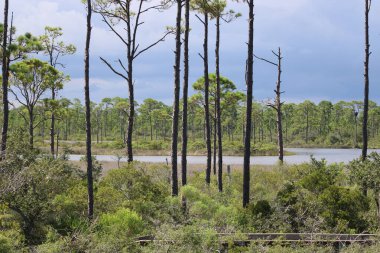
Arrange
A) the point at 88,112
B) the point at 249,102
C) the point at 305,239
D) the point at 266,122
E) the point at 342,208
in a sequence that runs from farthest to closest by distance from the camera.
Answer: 1. the point at 266,122
2. the point at 249,102
3. the point at 88,112
4. the point at 342,208
5. the point at 305,239

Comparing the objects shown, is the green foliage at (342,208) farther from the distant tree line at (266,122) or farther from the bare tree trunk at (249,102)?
the distant tree line at (266,122)

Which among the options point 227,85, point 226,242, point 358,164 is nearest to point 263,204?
point 226,242

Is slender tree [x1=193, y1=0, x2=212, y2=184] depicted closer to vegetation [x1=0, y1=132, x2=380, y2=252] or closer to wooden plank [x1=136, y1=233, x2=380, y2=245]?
vegetation [x1=0, y1=132, x2=380, y2=252]

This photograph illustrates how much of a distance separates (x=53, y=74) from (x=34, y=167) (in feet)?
61.5

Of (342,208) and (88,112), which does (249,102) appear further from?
(88,112)

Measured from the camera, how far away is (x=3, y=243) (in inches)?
356

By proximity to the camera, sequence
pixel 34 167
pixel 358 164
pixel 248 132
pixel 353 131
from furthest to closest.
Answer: pixel 353 131
pixel 358 164
pixel 248 132
pixel 34 167

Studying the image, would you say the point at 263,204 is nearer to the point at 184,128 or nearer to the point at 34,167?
the point at 184,128

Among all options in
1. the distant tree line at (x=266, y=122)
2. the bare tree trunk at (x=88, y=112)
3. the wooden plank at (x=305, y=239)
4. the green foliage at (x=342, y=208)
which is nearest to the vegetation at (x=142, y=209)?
the green foliage at (x=342, y=208)

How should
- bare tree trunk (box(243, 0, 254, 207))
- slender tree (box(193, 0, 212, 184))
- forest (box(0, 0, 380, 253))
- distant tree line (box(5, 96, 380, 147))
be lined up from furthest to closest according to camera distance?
distant tree line (box(5, 96, 380, 147)) < slender tree (box(193, 0, 212, 184)) < bare tree trunk (box(243, 0, 254, 207)) < forest (box(0, 0, 380, 253))

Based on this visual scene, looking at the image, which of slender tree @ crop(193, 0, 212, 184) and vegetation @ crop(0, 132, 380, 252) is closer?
vegetation @ crop(0, 132, 380, 252)

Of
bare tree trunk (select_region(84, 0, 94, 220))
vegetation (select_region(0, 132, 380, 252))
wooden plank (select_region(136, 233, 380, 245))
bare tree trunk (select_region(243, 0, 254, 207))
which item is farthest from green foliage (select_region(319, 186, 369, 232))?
bare tree trunk (select_region(84, 0, 94, 220))

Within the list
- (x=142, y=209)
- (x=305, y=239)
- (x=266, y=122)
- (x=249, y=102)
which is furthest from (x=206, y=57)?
(x=266, y=122)

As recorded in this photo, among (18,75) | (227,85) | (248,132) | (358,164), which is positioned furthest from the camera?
(227,85)
